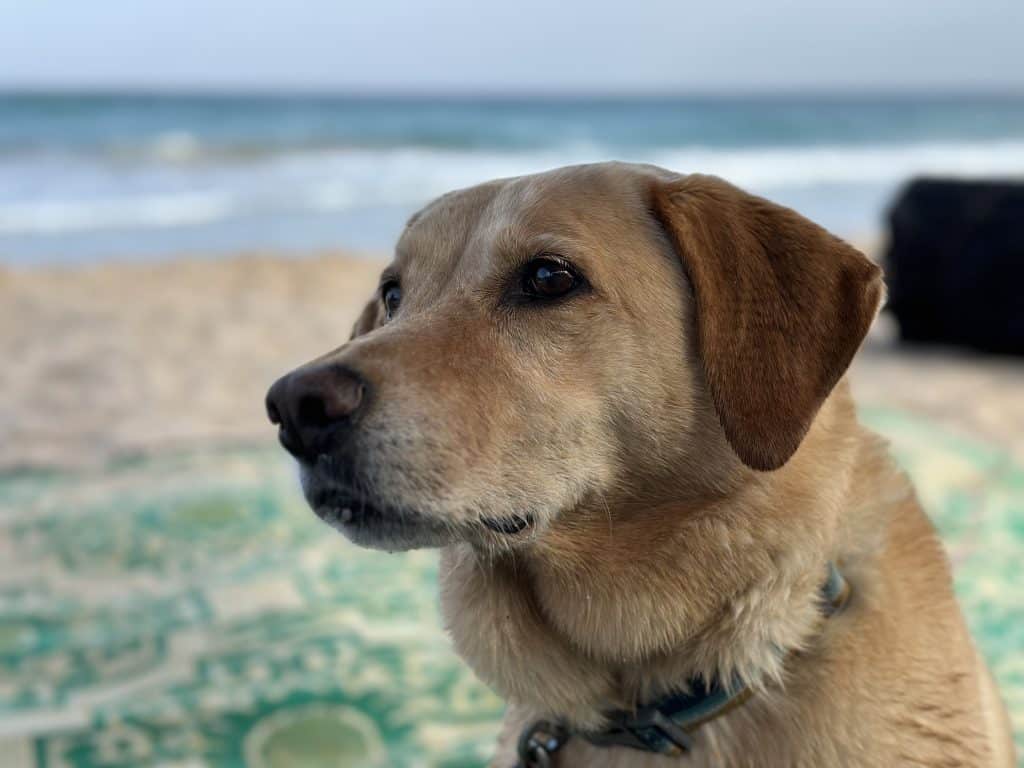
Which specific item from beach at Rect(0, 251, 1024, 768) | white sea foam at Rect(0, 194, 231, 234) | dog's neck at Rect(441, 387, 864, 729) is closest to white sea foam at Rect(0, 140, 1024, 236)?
white sea foam at Rect(0, 194, 231, 234)

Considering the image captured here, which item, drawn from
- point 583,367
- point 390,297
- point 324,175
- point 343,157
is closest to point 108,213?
point 324,175

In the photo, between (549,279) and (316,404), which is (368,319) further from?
(316,404)

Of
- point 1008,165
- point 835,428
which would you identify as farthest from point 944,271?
point 1008,165

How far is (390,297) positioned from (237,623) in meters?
1.93

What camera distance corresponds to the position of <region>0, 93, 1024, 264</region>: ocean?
1474cm

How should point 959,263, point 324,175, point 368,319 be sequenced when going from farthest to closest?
point 324,175 → point 959,263 → point 368,319

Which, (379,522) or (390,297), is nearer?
(379,522)

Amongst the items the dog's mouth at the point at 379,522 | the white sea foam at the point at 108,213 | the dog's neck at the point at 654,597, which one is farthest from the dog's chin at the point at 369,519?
the white sea foam at the point at 108,213

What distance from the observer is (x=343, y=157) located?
2294 cm

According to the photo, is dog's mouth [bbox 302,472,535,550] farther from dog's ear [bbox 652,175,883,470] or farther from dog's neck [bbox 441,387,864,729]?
dog's ear [bbox 652,175,883,470]

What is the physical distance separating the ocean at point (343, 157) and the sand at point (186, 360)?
2.37 metres

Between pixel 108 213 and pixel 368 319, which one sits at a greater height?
pixel 368 319

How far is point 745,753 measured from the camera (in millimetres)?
1989

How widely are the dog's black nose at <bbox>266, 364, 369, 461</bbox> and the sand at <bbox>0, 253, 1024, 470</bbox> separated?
4.26 metres
